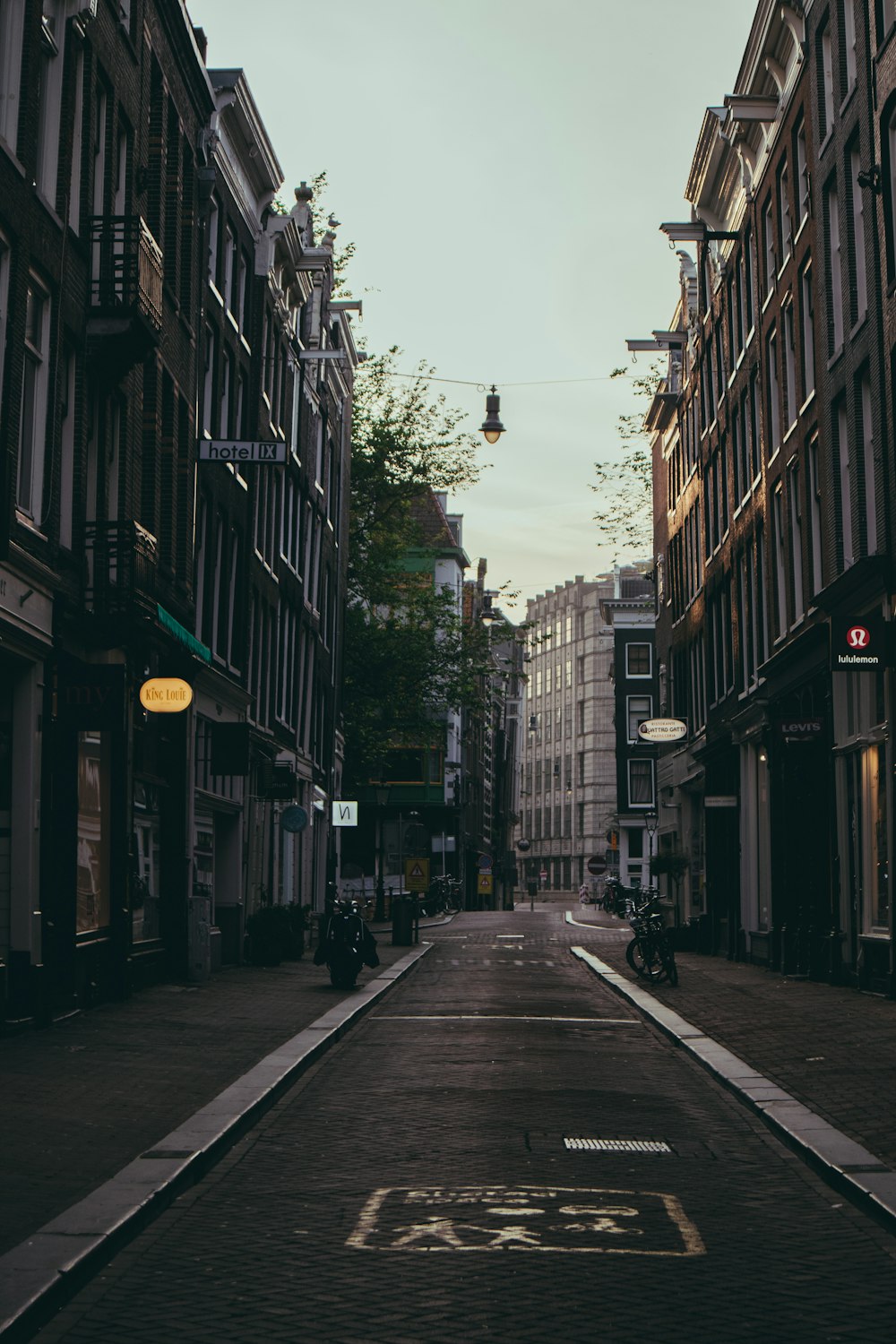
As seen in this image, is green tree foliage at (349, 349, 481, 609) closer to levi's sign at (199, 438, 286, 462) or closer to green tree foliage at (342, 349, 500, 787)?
green tree foliage at (342, 349, 500, 787)

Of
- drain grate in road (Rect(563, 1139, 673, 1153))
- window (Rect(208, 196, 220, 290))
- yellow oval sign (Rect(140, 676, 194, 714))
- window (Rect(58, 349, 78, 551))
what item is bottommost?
drain grate in road (Rect(563, 1139, 673, 1153))

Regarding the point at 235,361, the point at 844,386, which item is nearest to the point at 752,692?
the point at 844,386

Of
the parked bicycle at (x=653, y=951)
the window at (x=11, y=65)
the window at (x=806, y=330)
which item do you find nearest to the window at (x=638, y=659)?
the window at (x=806, y=330)

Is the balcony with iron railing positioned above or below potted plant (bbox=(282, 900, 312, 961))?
above

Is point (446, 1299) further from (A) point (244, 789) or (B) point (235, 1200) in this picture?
(A) point (244, 789)

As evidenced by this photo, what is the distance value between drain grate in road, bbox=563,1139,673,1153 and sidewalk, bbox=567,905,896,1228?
0.85 m

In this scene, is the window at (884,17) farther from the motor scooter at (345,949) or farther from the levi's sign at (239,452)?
the motor scooter at (345,949)

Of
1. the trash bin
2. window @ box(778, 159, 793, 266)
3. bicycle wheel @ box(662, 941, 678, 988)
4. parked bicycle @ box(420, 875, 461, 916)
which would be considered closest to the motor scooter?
bicycle wheel @ box(662, 941, 678, 988)

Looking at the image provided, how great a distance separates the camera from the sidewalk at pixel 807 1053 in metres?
9.97

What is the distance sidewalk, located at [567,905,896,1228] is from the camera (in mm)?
9969

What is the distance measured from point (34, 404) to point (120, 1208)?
416 inches

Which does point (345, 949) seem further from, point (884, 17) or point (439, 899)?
point (439, 899)

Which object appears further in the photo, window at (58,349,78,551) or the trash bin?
the trash bin

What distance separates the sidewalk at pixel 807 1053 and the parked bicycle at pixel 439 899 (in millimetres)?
32669
